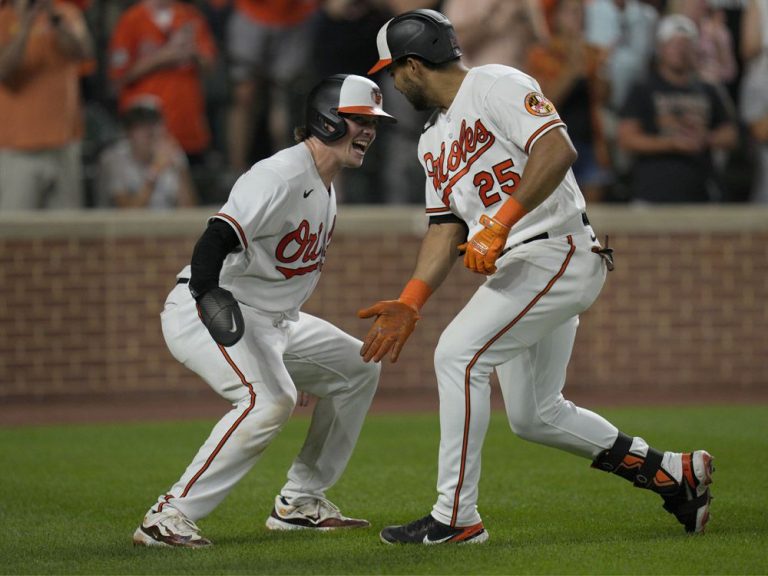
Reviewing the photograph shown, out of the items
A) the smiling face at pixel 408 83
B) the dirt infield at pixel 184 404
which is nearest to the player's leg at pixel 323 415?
the smiling face at pixel 408 83

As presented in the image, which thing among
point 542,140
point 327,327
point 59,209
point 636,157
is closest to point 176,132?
point 59,209

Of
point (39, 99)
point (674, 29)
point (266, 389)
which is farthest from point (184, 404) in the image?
point (266, 389)

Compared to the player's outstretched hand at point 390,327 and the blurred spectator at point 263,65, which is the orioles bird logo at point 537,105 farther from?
the blurred spectator at point 263,65

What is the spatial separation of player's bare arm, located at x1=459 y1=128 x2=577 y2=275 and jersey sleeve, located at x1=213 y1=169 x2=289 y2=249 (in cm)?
82

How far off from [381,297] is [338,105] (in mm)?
5982

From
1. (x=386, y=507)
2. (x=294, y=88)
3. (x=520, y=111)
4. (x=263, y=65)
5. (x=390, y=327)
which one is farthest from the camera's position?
(x=294, y=88)

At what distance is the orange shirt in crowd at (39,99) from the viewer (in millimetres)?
10562

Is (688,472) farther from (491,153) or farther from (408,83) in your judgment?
(408,83)

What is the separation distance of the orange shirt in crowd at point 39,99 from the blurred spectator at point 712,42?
5425 millimetres

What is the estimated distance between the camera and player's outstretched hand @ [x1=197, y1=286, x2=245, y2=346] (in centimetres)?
474

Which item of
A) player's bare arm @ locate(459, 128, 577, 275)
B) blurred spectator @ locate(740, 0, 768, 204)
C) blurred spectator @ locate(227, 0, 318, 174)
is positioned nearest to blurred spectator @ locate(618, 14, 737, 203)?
blurred spectator @ locate(740, 0, 768, 204)

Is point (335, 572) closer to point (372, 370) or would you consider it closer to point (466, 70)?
point (372, 370)

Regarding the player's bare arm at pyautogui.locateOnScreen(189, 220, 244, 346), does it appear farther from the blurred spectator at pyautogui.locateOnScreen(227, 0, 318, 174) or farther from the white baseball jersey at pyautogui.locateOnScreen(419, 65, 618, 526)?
the blurred spectator at pyautogui.locateOnScreen(227, 0, 318, 174)

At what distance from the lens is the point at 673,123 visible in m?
11.3
